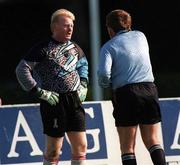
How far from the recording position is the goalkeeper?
24.1 ft

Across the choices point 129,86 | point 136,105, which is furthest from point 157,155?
point 129,86

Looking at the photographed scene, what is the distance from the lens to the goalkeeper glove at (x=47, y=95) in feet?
24.0

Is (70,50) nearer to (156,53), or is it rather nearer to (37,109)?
(37,109)

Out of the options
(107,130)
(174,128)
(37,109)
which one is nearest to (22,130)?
(37,109)

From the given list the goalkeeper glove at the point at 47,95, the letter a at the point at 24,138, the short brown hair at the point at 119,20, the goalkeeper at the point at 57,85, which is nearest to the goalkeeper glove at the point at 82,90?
the goalkeeper at the point at 57,85

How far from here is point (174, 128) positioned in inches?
350

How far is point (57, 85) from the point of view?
7.39 m

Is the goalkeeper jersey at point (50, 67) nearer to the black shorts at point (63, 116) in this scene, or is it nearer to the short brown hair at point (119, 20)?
the black shorts at point (63, 116)

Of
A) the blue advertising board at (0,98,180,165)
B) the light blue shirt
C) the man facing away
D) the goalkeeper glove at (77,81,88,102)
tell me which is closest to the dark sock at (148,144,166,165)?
the man facing away

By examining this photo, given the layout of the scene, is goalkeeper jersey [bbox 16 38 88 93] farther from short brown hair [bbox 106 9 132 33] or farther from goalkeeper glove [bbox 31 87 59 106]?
short brown hair [bbox 106 9 132 33]

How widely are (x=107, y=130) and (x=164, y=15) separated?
42.2 feet

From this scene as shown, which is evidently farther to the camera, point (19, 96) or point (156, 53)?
point (156, 53)

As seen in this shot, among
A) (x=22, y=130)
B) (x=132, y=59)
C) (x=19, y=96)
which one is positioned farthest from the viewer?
(x=19, y=96)

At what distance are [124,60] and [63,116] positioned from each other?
76 centimetres
